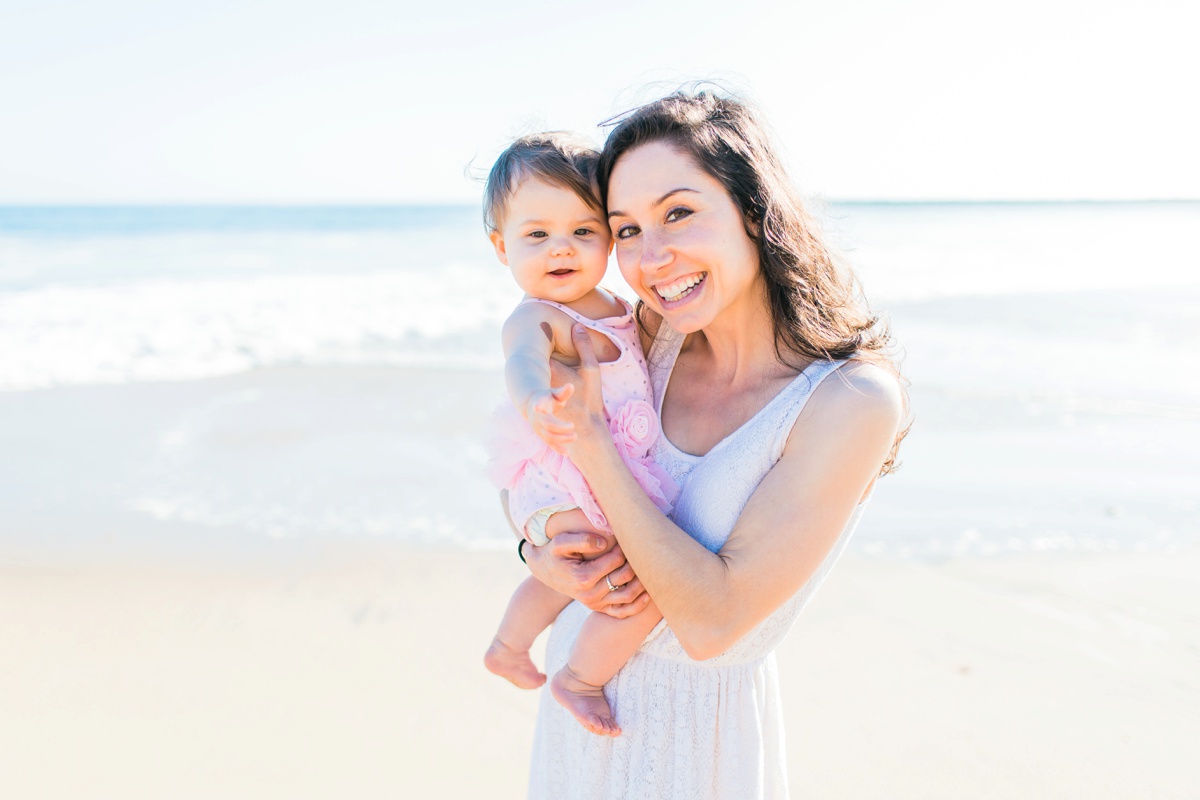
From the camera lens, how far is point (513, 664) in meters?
2.48

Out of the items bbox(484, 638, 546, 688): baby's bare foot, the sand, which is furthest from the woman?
the sand

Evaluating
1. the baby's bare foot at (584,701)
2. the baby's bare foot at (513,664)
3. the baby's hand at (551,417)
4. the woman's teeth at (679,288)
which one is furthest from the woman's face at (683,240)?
the baby's bare foot at (513,664)

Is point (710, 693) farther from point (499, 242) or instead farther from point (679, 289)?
point (499, 242)

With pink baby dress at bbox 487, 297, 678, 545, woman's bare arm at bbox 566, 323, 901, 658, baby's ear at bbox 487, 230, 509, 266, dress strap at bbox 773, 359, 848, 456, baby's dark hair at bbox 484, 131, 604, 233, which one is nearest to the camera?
woman's bare arm at bbox 566, 323, 901, 658

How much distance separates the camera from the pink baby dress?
2082 mm

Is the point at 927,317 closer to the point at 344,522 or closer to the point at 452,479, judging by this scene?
the point at 452,479

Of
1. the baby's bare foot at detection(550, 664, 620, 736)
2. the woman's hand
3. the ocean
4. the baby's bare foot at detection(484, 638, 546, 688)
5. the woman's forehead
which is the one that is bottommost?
the ocean

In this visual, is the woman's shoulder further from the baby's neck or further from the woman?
the baby's neck

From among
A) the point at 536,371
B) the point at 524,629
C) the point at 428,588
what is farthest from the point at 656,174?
the point at 428,588

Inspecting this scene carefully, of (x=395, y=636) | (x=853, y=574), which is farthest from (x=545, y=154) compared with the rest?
(x=853, y=574)

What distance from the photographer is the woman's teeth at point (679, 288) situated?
204 cm

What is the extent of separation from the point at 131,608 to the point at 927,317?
1106 centimetres

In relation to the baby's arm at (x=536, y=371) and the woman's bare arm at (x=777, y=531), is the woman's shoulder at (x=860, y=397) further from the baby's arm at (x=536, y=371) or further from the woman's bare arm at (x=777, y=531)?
the baby's arm at (x=536, y=371)

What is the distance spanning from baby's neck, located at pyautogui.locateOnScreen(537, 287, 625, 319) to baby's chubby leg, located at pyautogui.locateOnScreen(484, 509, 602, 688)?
0.72 metres
